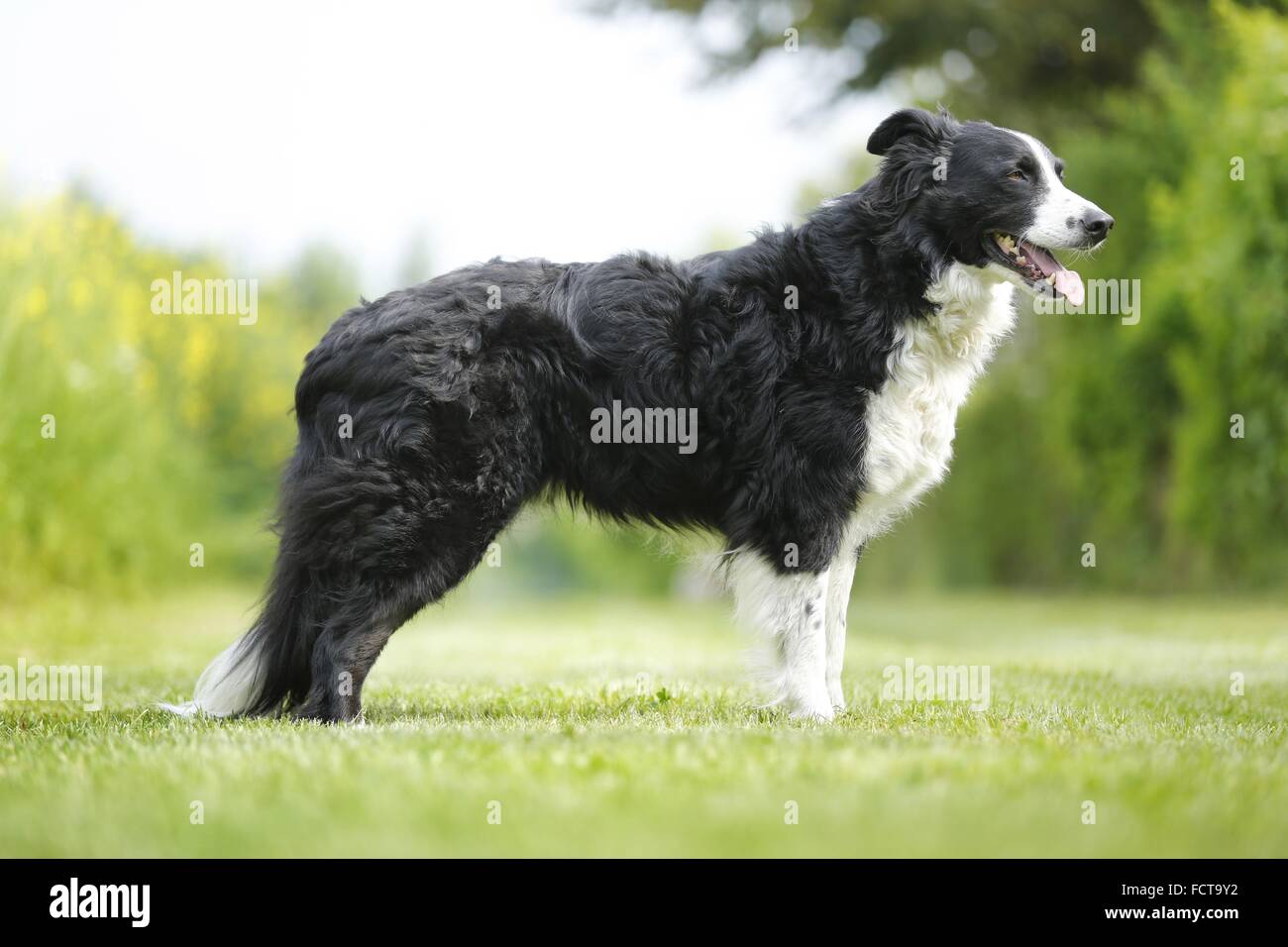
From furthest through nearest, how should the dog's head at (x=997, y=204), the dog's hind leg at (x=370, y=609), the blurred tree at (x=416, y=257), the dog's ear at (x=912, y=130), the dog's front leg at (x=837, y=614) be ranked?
the blurred tree at (x=416, y=257)
the dog's front leg at (x=837, y=614)
the dog's ear at (x=912, y=130)
the dog's head at (x=997, y=204)
the dog's hind leg at (x=370, y=609)

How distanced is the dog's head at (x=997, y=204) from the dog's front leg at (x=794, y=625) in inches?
56.5

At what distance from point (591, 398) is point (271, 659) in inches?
61.6

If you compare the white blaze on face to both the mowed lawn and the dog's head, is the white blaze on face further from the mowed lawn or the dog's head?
the mowed lawn

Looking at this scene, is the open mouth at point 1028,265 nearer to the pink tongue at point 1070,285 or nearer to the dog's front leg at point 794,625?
the pink tongue at point 1070,285

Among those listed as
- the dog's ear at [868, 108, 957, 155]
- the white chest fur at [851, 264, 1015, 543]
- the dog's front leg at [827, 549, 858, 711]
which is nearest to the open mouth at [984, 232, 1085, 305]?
the white chest fur at [851, 264, 1015, 543]

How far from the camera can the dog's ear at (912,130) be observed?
5051mm

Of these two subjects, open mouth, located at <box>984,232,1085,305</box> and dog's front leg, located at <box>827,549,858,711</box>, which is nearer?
open mouth, located at <box>984,232,1085,305</box>

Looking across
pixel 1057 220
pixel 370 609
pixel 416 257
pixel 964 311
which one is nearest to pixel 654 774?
pixel 370 609

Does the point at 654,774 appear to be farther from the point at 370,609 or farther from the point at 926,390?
the point at 926,390

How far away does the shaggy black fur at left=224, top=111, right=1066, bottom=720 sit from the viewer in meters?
4.59

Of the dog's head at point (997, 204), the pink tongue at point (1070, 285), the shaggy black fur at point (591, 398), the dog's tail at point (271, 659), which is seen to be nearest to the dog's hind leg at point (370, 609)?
the shaggy black fur at point (591, 398)

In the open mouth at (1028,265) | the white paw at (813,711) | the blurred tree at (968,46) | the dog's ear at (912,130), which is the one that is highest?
the blurred tree at (968,46)

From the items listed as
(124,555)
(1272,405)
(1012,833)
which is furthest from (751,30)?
(1012,833)

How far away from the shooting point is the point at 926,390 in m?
4.92
